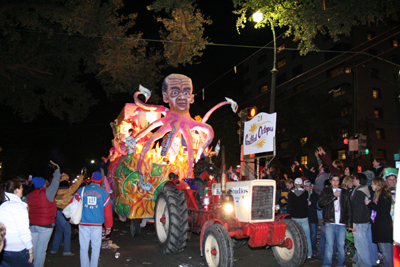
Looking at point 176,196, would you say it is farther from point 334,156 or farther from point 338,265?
point 334,156

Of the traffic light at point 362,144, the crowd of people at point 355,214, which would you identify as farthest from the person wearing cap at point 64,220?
the traffic light at point 362,144

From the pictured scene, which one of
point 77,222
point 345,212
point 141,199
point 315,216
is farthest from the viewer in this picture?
point 141,199

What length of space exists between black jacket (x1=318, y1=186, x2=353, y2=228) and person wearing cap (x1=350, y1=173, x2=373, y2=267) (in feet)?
0.40

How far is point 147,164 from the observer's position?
9.49 meters

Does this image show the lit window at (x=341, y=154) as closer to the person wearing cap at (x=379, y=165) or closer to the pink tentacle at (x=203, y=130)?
the pink tentacle at (x=203, y=130)

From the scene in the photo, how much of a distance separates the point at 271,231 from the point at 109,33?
1020 centimetres

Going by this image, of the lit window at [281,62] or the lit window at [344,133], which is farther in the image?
the lit window at [281,62]

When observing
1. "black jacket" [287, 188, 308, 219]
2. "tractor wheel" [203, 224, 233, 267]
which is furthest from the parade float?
"black jacket" [287, 188, 308, 219]

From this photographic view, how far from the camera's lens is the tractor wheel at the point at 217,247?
521 cm

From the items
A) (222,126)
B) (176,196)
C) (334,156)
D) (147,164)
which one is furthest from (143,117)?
(334,156)

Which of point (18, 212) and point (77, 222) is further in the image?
point (77, 222)

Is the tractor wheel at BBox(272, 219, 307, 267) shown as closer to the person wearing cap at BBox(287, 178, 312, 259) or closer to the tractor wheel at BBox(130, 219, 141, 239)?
the person wearing cap at BBox(287, 178, 312, 259)

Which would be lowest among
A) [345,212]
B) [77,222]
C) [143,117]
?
[77,222]

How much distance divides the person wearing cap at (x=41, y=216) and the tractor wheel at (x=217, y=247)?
2.99 metres
